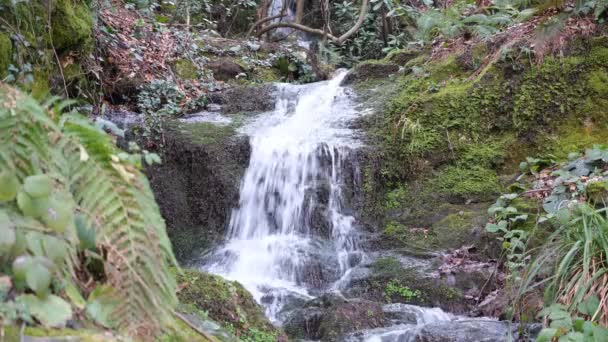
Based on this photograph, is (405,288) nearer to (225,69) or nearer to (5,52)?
(5,52)

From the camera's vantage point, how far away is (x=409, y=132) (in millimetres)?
7410

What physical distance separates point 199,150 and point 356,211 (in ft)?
6.94

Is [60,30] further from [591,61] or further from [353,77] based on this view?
[591,61]

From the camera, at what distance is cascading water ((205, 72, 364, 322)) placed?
607cm

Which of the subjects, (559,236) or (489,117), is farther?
(489,117)

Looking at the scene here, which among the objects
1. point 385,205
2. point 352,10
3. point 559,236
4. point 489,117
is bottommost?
point 385,205

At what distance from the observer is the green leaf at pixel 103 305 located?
176 cm

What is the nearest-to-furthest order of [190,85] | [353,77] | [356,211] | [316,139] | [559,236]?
[559,236]
[356,211]
[316,139]
[190,85]
[353,77]

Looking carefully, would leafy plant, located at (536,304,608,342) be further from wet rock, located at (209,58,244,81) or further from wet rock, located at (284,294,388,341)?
wet rock, located at (209,58,244,81)

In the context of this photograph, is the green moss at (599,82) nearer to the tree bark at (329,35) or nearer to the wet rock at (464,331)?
the wet rock at (464,331)

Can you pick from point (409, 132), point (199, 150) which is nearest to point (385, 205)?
point (409, 132)

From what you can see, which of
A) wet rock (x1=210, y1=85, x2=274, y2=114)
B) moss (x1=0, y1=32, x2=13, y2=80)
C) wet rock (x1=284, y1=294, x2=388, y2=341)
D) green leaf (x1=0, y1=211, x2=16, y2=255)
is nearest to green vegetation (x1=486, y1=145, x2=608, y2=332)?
wet rock (x1=284, y1=294, x2=388, y2=341)

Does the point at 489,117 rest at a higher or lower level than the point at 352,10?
lower

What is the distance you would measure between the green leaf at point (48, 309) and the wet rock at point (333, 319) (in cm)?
309
